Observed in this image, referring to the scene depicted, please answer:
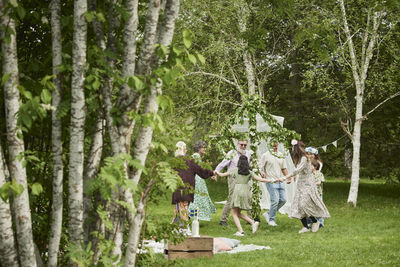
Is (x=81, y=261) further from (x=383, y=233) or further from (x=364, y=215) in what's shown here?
(x=364, y=215)

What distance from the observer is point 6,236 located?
12.1ft

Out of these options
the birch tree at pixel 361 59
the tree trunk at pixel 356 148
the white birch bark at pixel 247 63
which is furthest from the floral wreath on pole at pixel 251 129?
the white birch bark at pixel 247 63

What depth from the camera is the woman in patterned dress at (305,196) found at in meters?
11.7

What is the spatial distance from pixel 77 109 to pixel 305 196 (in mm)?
8636

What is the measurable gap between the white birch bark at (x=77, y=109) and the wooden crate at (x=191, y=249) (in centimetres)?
442

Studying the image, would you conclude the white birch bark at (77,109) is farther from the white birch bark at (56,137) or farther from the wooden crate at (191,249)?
the wooden crate at (191,249)

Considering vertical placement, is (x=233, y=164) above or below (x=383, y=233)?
above

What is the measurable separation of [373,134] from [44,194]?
2312cm

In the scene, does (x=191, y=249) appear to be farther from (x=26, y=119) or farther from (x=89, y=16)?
(x=89, y=16)

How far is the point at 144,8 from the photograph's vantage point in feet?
16.3

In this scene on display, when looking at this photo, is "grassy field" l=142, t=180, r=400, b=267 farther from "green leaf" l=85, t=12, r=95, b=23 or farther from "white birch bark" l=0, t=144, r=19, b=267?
"green leaf" l=85, t=12, r=95, b=23

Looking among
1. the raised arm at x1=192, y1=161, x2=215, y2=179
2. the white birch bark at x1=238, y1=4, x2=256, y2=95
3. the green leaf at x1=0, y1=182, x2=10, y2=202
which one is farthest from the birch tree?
the green leaf at x1=0, y1=182, x2=10, y2=202

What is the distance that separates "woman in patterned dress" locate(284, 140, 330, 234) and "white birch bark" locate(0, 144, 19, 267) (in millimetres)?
8339

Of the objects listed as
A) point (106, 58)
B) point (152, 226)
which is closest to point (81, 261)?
point (152, 226)
